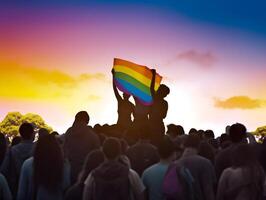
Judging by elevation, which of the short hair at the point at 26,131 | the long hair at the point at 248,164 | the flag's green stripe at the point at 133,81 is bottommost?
the long hair at the point at 248,164

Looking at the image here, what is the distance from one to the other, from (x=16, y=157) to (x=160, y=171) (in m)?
3.48

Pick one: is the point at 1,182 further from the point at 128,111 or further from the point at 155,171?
the point at 128,111

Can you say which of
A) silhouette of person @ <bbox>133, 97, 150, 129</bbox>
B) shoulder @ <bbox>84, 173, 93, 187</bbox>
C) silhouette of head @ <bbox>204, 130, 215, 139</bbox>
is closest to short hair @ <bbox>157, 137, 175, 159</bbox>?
shoulder @ <bbox>84, 173, 93, 187</bbox>

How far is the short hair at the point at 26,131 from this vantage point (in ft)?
33.5

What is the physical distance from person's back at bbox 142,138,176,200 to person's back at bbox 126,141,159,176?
1704 mm

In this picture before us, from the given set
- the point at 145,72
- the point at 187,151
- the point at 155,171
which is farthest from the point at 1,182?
the point at 145,72

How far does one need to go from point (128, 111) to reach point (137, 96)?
2149mm

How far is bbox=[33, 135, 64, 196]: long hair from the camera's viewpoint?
8.62 m

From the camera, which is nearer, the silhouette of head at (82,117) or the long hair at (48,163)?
the long hair at (48,163)

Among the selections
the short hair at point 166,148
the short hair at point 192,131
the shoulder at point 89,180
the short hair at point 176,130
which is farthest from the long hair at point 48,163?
the short hair at point 192,131

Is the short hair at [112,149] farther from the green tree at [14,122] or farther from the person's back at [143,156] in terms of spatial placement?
the green tree at [14,122]

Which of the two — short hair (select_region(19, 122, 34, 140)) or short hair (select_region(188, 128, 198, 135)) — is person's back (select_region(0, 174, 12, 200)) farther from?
short hair (select_region(188, 128, 198, 135))

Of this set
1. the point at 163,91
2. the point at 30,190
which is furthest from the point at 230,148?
the point at 163,91

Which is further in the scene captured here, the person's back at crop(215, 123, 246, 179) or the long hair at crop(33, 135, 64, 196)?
the person's back at crop(215, 123, 246, 179)
